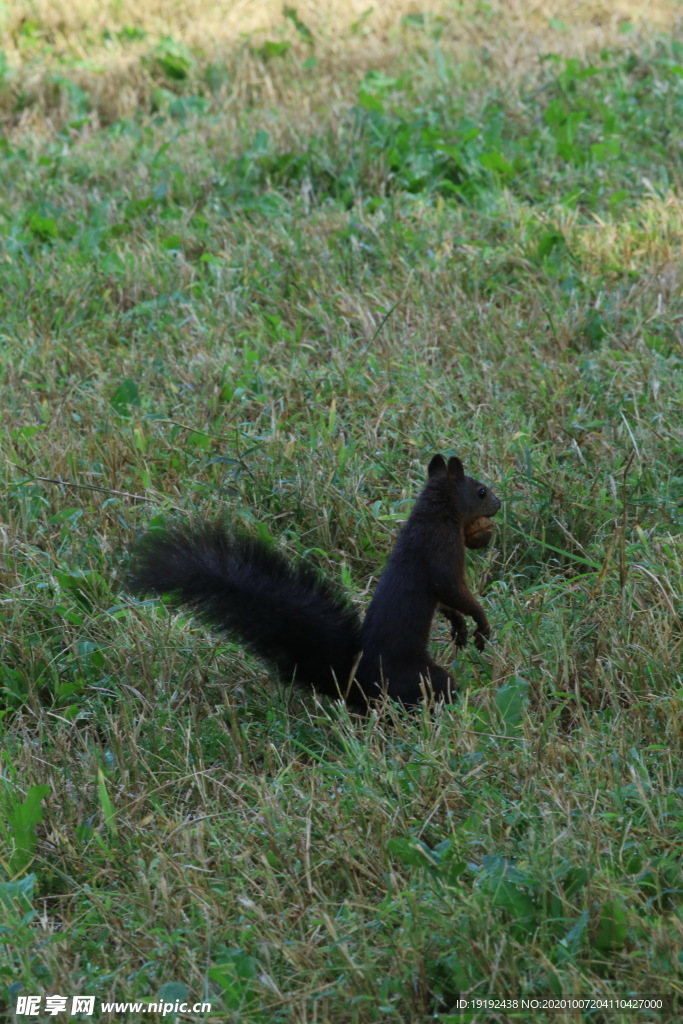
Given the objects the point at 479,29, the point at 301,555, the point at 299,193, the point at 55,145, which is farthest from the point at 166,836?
the point at 479,29

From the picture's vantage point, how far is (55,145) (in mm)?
7910

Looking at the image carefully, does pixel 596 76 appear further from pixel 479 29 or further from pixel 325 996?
pixel 325 996

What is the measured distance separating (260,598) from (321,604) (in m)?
0.18

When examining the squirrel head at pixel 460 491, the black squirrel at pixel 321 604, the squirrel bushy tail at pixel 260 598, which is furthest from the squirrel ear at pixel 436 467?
the squirrel bushy tail at pixel 260 598

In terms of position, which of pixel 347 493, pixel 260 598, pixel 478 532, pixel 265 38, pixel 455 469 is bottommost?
pixel 347 493

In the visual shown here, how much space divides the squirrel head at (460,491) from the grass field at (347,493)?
32 centimetres

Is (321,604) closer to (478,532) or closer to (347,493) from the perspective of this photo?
(478,532)

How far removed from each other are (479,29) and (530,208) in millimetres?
3522

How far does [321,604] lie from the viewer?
3.15 meters

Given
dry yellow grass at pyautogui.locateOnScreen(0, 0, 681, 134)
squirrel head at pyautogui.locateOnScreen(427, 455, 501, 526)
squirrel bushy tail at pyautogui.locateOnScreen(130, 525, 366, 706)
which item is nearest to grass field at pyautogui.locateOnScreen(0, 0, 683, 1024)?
dry yellow grass at pyautogui.locateOnScreen(0, 0, 681, 134)

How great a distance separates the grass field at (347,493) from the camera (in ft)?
8.02

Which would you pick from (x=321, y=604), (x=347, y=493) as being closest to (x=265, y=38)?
(x=347, y=493)

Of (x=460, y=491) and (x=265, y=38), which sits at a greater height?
(x=265, y=38)

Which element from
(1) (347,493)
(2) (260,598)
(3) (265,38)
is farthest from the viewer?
(3) (265,38)
